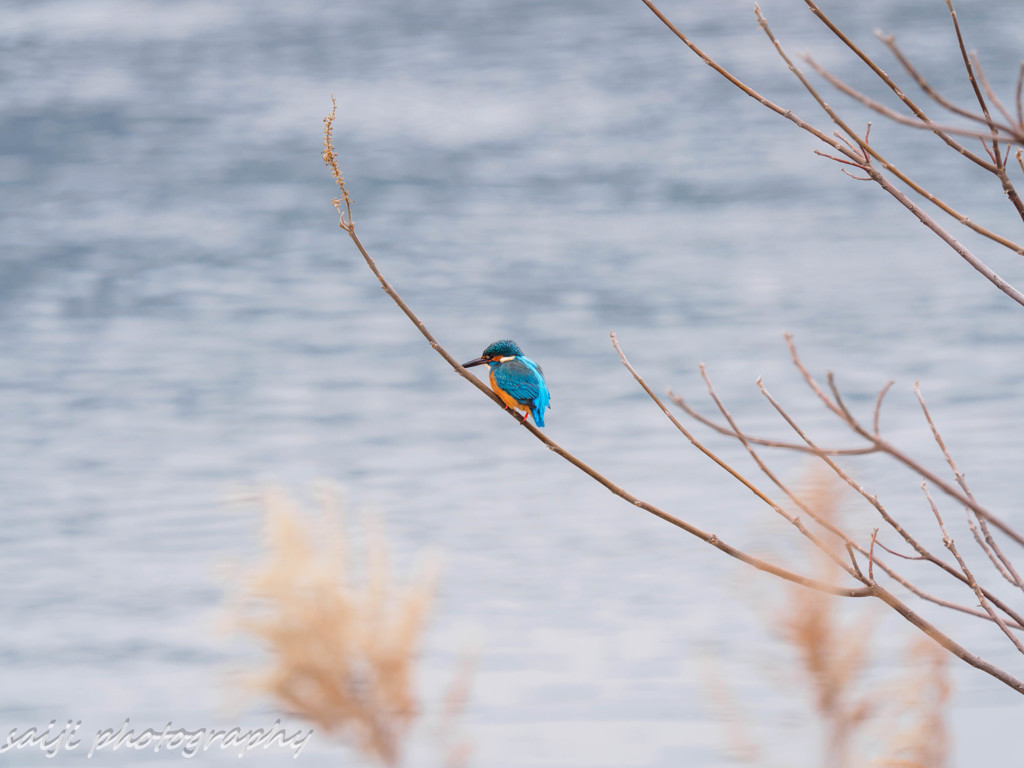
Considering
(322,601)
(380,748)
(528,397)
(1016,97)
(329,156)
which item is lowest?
(380,748)

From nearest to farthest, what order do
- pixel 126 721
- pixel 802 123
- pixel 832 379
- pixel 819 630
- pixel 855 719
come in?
pixel 832 379 → pixel 802 123 → pixel 819 630 → pixel 855 719 → pixel 126 721

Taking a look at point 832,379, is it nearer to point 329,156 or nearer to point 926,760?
point 329,156

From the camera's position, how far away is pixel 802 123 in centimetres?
186

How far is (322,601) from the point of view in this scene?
3.17 meters

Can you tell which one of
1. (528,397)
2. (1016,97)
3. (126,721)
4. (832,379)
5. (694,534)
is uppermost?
(1016,97)

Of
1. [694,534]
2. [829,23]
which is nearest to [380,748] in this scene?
[694,534]

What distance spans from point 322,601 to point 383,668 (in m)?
0.30

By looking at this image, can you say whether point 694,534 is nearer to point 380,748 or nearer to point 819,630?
point 819,630

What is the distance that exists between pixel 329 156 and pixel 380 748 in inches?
69.8

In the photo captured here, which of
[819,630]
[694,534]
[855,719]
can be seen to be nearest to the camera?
[694,534]

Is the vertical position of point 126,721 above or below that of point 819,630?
below

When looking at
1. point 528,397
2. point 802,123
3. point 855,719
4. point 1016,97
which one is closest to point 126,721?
point 528,397

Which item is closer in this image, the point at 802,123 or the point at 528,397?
the point at 802,123

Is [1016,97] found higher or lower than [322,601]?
higher
